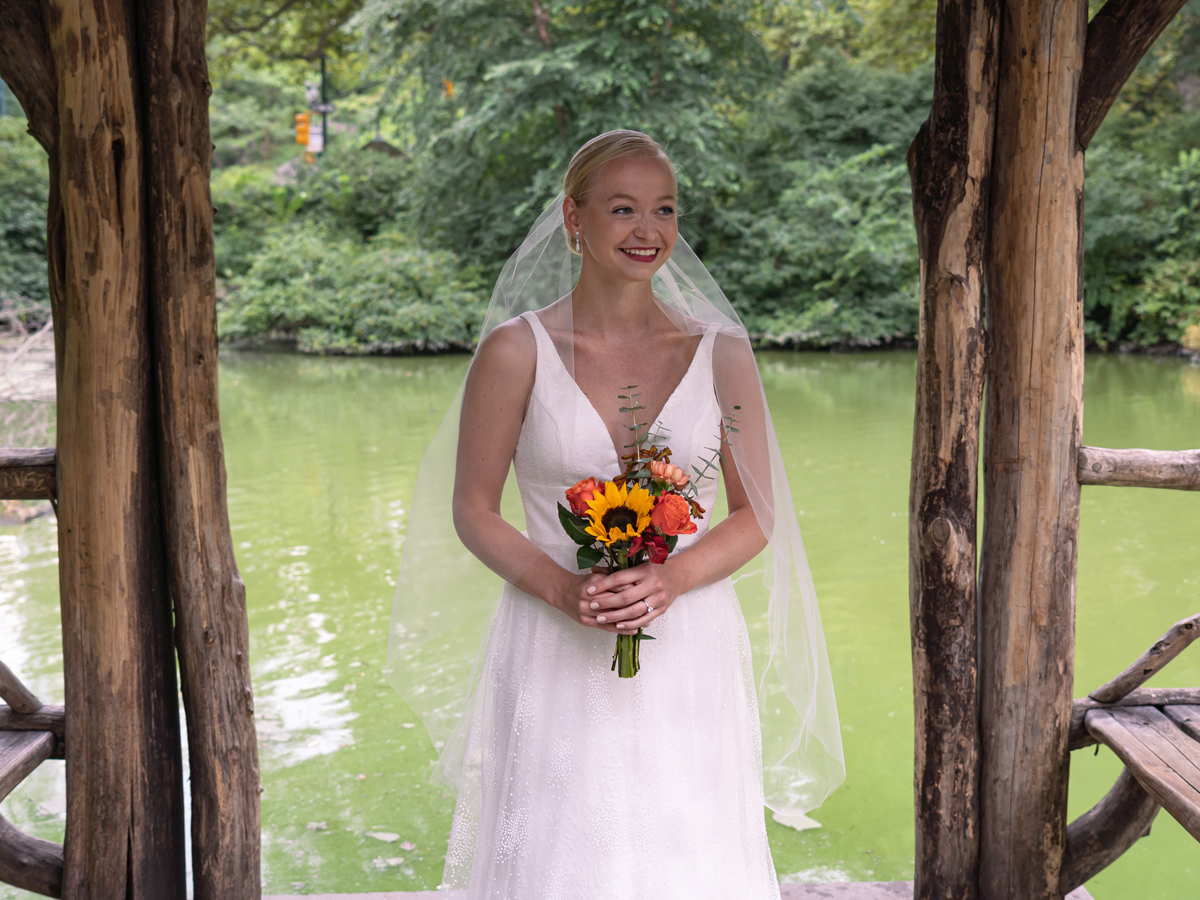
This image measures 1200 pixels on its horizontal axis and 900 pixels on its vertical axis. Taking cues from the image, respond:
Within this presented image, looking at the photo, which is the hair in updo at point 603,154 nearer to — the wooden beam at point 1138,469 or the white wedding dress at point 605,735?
the white wedding dress at point 605,735

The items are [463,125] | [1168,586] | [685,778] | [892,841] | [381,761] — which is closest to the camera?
[685,778]

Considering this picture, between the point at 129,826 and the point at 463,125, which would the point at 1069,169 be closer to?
the point at 129,826

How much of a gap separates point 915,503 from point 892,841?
146cm

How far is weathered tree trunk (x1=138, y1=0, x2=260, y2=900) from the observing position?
226 cm

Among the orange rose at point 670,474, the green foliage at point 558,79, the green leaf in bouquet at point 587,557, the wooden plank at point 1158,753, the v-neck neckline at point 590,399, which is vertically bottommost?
the wooden plank at point 1158,753

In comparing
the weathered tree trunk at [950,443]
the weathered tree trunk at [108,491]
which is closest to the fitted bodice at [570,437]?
the weathered tree trunk at [950,443]

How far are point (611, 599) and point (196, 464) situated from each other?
1.05 m

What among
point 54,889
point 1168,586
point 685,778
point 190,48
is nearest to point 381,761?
point 54,889

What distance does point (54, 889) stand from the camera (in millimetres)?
2447

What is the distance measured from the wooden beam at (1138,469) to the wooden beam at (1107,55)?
2.32 ft

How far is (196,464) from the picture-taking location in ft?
7.64

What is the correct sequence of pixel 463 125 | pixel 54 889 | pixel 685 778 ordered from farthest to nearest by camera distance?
pixel 463 125
pixel 54 889
pixel 685 778

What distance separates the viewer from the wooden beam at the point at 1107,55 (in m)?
2.33

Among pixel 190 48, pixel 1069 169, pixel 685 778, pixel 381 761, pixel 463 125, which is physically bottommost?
pixel 381 761
